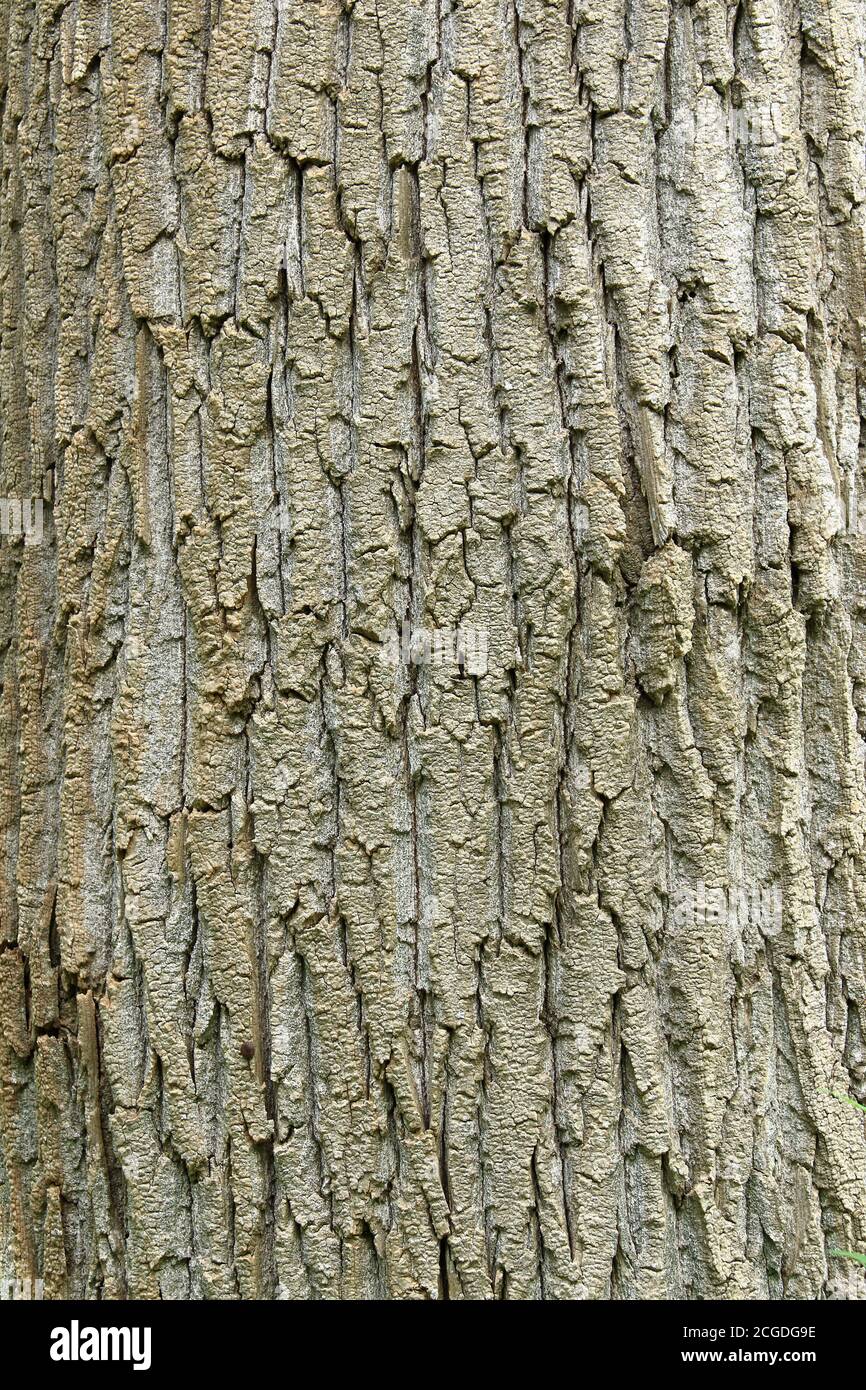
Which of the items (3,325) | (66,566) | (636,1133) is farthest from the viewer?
(3,325)

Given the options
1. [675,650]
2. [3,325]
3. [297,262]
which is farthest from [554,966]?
[3,325]

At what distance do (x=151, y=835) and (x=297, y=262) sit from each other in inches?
29.2

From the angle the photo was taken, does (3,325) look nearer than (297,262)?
No

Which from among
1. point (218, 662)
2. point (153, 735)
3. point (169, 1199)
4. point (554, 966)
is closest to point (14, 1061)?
point (169, 1199)

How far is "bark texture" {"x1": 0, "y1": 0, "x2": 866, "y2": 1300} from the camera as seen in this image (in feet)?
4.57

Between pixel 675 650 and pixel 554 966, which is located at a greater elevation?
pixel 675 650

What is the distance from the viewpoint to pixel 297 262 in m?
1.40

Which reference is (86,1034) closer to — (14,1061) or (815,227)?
(14,1061)

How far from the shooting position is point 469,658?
1.39 meters

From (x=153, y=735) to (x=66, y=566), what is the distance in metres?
0.27

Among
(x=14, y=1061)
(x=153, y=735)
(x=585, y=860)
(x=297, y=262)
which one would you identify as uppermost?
(x=297, y=262)

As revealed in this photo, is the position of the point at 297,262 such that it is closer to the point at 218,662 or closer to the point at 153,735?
the point at 218,662

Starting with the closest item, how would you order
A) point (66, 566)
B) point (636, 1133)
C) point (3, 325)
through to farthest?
point (636, 1133), point (66, 566), point (3, 325)

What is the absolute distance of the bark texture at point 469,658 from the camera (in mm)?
1394
